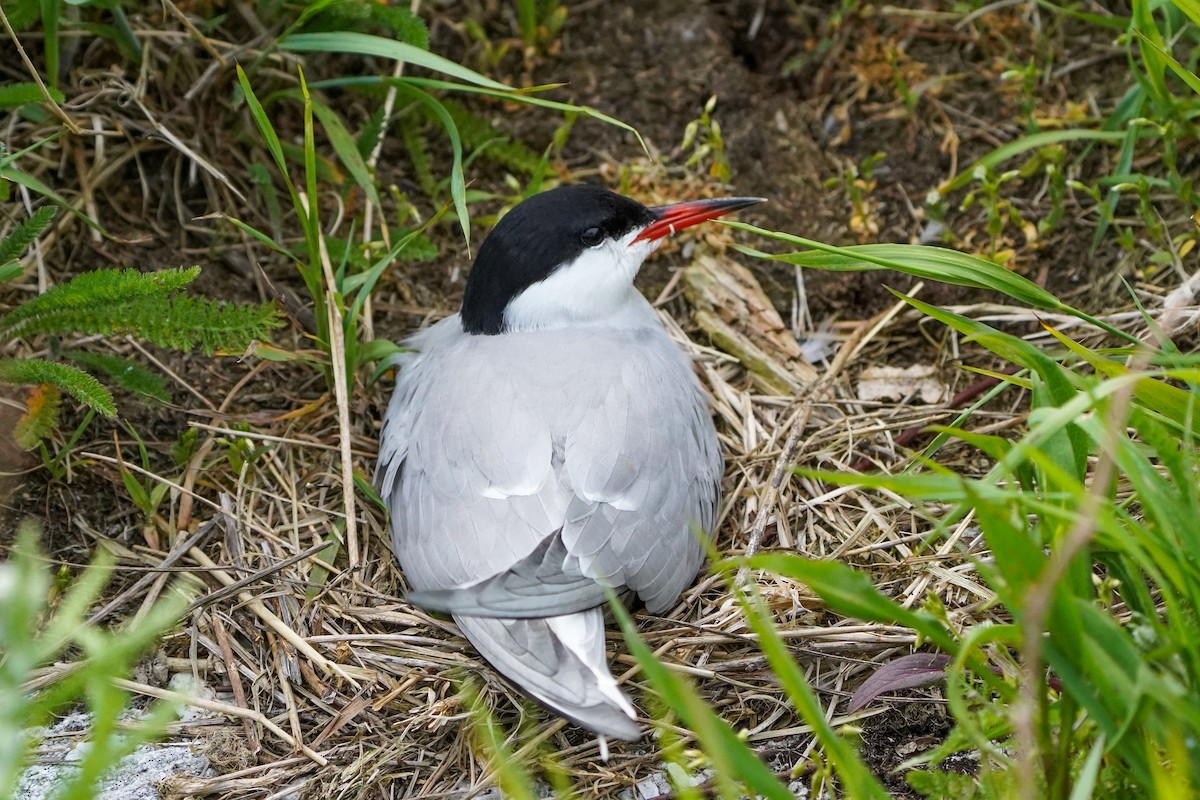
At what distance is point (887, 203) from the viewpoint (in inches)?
166

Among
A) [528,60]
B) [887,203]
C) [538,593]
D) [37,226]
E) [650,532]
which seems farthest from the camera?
[528,60]

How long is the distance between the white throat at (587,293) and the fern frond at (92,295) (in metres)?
1.00

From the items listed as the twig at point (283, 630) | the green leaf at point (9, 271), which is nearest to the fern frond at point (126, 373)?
the green leaf at point (9, 271)

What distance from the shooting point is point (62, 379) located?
9.87 feet

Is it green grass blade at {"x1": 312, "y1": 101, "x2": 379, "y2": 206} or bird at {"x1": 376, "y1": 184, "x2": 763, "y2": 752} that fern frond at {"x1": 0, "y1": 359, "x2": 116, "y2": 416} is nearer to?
bird at {"x1": 376, "y1": 184, "x2": 763, "y2": 752}

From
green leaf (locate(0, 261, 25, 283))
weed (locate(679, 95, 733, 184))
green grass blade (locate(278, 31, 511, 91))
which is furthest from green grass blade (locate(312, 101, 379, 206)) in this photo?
weed (locate(679, 95, 733, 184))

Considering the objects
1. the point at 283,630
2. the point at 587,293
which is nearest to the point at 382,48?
the point at 587,293

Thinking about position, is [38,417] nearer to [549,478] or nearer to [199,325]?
[199,325]

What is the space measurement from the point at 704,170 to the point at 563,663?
2.31 meters

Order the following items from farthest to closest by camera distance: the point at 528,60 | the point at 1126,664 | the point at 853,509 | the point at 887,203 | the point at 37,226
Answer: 1. the point at 528,60
2. the point at 887,203
3. the point at 853,509
4. the point at 37,226
5. the point at 1126,664

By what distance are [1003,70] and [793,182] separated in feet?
3.18

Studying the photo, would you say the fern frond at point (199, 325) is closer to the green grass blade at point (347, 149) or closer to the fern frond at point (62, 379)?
the fern frond at point (62, 379)

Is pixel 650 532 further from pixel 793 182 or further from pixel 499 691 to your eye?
pixel 793 182

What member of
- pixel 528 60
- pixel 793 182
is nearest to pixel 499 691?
pixel 793 182
